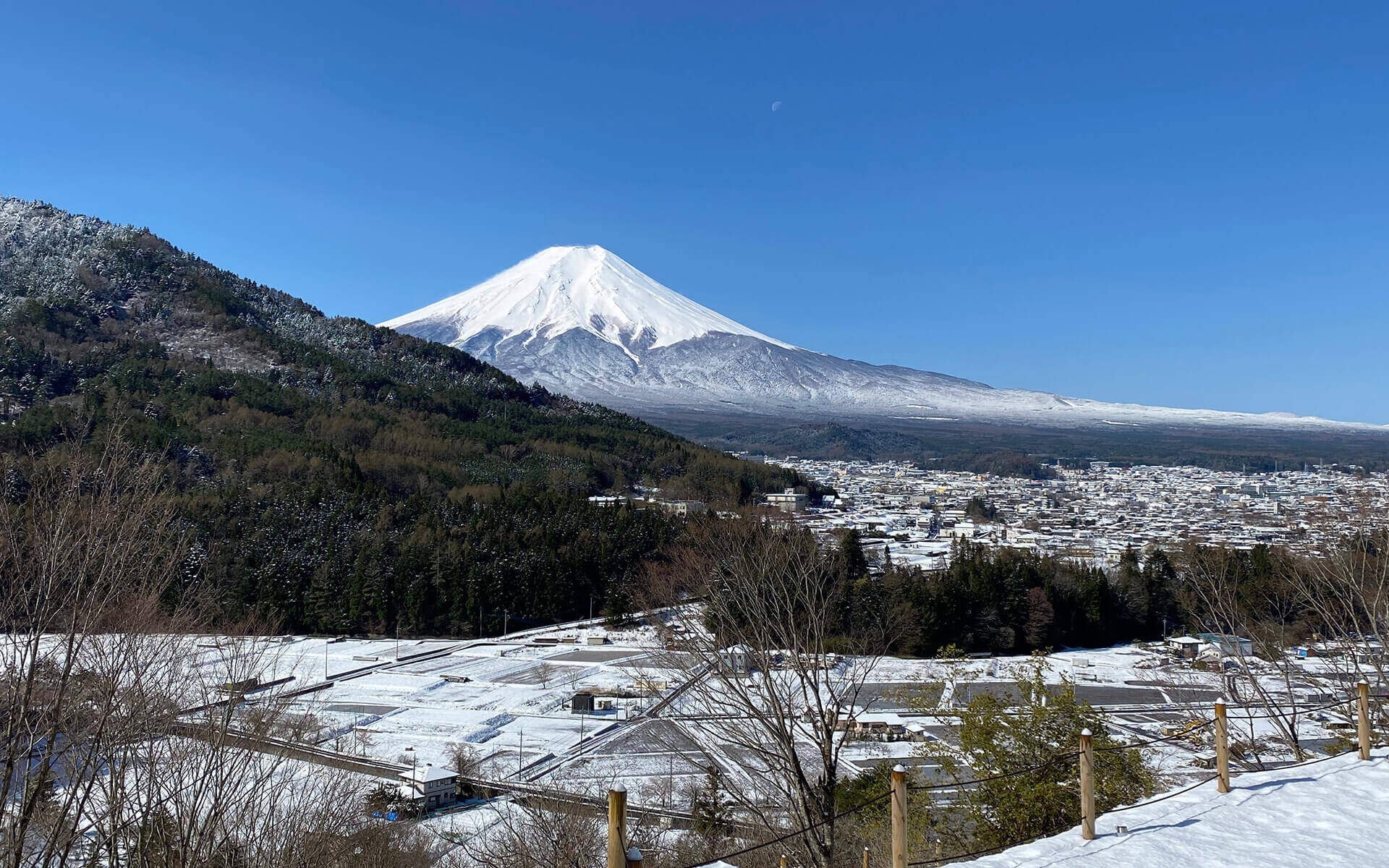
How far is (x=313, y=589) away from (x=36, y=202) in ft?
286

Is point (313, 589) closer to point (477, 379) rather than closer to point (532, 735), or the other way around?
point (532, 735)

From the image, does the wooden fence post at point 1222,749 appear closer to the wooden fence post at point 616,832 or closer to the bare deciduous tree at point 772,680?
the bare deciduous tree at point 772,680

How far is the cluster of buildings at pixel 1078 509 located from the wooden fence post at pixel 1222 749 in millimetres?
6438

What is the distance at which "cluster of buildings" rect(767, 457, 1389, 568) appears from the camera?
41.4 m

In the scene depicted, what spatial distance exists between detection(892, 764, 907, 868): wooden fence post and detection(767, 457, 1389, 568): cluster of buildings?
9034 mm

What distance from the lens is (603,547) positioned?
36969 mm

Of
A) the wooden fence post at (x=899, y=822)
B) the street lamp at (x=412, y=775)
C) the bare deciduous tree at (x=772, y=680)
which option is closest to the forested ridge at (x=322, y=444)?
the street lamp at (x=412, y=775)

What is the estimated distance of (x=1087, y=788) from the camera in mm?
5258

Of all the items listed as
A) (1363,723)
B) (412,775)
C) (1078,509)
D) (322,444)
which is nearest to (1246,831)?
(1363,723)

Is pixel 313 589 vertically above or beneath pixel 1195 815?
beneath

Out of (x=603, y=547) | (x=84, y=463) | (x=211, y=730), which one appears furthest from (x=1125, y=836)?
(x=603, y=547)

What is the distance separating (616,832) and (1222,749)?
13.5ft

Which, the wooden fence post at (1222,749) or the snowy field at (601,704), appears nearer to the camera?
the wooden fence post at (1222,749)

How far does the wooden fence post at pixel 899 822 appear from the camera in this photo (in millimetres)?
4668
